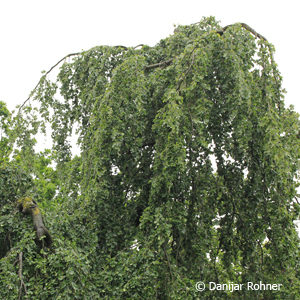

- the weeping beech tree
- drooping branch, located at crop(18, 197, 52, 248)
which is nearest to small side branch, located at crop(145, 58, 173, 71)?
the weeping beech tree

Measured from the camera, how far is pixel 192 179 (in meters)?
3.62

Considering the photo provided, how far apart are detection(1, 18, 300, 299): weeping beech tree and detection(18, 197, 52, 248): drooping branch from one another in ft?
0.36

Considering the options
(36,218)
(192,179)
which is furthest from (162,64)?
(36,218)

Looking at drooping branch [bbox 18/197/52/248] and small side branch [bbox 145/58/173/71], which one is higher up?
small side branch [bbox 145/58/173/71]

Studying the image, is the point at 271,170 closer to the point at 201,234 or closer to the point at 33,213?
the point at 201,234

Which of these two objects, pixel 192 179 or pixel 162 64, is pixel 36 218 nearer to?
pixel 192 179

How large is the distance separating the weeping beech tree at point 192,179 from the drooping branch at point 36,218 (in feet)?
0.36

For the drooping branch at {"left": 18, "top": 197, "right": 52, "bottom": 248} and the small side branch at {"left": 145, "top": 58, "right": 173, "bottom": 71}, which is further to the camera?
the small side branch at {"left": 145, "top": 58, "right": 173, "bottom": 71}

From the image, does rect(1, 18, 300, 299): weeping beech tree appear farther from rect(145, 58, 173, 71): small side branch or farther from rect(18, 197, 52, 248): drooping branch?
rect(145, 58, 173, 71): small side branch

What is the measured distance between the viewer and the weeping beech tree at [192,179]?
325 cm

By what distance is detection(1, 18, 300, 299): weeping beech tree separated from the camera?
325cm

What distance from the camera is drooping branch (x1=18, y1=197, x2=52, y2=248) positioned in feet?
11.0

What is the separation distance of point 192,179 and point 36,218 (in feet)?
4.53

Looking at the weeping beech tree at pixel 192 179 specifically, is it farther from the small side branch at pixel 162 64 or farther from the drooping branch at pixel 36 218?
the small side branch at pixel 162 64
